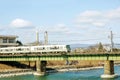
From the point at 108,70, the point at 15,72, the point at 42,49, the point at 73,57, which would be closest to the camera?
the point at 108,70

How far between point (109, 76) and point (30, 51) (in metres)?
29.8

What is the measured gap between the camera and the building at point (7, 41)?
132m

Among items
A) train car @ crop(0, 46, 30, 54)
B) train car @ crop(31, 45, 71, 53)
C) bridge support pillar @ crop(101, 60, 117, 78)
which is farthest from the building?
bridge support pillar @ crop(101, 60, 117, 78)

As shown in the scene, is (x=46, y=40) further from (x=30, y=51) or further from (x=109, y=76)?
(x=109, y=76)

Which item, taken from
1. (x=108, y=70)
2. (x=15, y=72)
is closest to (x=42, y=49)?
(x=15, y=72)

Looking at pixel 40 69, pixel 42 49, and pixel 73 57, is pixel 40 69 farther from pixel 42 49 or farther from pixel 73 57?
pixel 73 57

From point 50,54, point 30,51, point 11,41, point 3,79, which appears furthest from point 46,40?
point 3,79

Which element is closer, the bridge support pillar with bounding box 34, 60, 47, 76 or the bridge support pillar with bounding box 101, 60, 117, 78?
the bridge support pillar with bounding box 101, 60, 117, 78

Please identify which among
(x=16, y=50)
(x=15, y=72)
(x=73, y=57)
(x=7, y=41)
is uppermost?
(x=7, y=41)

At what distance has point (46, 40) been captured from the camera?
5600 inches

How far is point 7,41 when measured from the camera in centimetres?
13462

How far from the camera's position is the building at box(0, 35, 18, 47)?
5217 inches

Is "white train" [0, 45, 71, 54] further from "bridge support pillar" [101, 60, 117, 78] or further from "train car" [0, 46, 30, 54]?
"bridge support pillar" [101, 60, 117, 78]

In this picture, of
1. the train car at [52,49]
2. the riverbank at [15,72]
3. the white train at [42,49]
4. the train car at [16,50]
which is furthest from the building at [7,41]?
the train car at [52,49]
